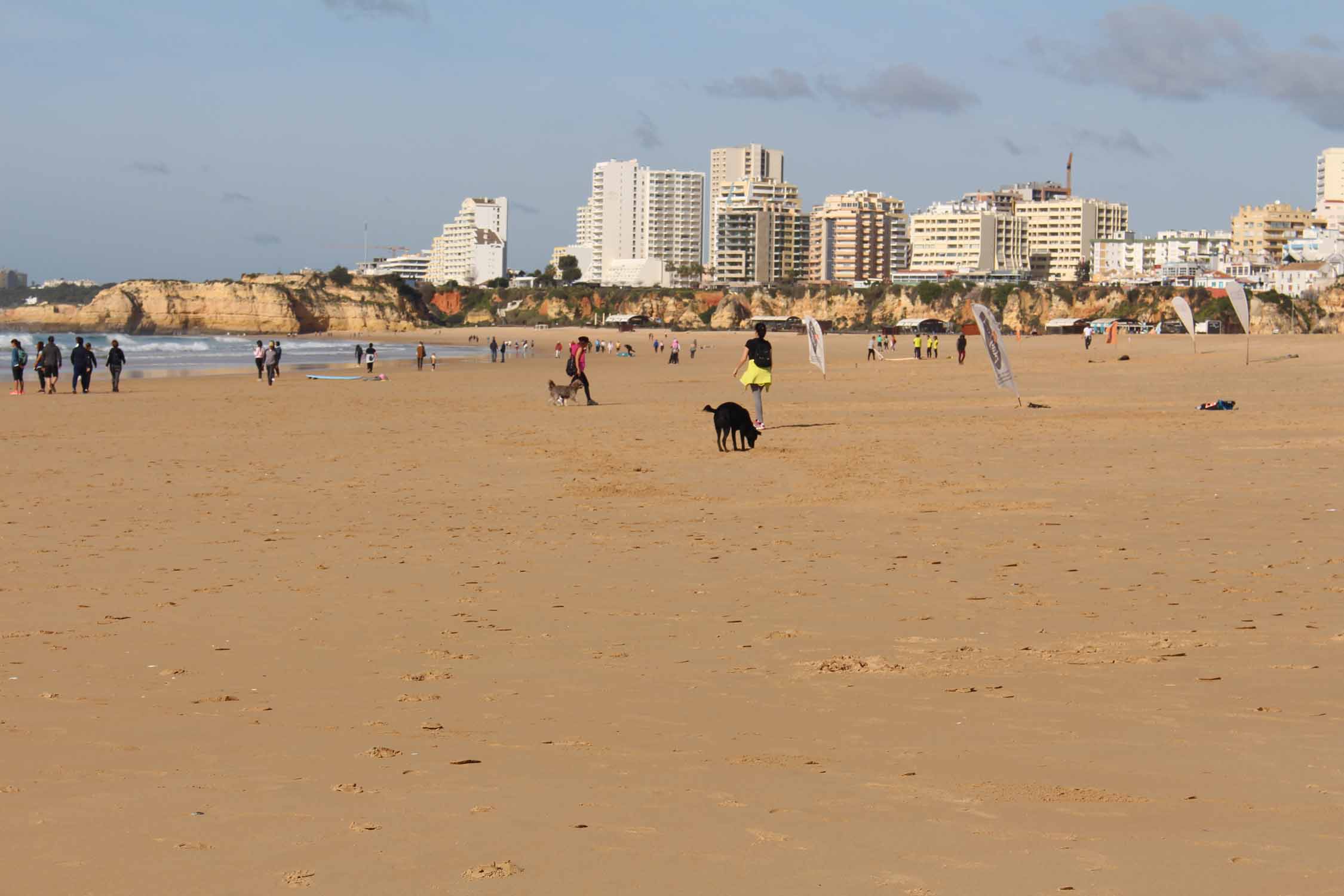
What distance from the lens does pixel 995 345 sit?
69.7 ft

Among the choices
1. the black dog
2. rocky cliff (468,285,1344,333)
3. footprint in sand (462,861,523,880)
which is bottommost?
footprint in sand (462,861,523,880)

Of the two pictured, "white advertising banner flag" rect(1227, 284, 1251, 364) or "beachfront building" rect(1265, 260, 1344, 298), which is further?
"beachfront building" rect(1265, 260, 1344, 298)

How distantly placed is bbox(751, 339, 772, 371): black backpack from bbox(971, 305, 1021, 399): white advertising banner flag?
14.4ft

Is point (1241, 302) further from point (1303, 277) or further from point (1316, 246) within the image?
point (1316, 246)

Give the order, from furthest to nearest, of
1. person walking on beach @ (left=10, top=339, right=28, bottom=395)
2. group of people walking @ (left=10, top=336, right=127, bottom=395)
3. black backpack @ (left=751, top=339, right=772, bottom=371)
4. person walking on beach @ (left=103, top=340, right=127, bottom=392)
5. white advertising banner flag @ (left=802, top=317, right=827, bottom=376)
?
person walking on beach @ (left=103, top=340, right=127, bottom=392) < group of people walking @ (left=10, top=336, right=127, bottom=395) < person walking on beach @ (left=10, top=339, right=28, bottom=395) < white advertising banner flag @ (left=802, top=317, right=827, bottom=376) < black backpack @ (left=751, top=339, right=772, bottom=371)

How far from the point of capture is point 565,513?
11.5 metres

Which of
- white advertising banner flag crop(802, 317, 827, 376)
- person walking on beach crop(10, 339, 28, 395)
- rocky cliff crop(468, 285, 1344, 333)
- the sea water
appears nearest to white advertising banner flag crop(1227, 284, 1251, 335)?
white advertising banner flag crop(802, 317, 827, 376)

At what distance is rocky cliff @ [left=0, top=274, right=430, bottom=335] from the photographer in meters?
145

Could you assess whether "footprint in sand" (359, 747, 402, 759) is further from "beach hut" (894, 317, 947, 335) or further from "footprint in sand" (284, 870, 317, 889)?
"beach hut" (894, 317, 947, 335)

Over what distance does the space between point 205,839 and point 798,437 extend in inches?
602

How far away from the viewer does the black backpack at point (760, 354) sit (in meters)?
17.8

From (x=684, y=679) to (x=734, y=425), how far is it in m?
10.8

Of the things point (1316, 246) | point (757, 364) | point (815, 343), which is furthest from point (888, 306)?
point (757, 364)

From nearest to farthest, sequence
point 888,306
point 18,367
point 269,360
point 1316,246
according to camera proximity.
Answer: point 18,367 < point 269,360 < point 888,306 < point 1316,246
